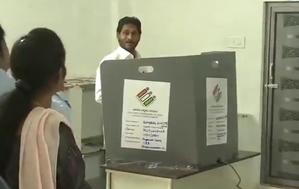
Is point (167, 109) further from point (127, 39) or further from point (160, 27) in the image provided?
point (160, 27)

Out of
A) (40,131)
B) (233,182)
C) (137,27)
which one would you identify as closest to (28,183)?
(40,131)

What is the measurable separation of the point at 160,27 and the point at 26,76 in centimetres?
307

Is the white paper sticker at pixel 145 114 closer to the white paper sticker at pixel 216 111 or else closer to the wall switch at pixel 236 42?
the white paper sticker at pixel 216 111

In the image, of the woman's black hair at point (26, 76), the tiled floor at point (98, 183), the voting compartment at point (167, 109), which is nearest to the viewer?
the woman's black hair at point (26, 76)

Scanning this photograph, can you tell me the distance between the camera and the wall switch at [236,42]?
4.17m

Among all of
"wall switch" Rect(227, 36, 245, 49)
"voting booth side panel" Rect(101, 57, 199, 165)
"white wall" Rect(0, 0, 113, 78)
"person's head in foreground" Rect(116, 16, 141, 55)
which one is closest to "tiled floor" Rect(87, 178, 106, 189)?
"white wall" Rect(0, 0, 113, 78)

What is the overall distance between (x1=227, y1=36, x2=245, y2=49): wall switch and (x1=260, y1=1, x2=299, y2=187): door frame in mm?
171

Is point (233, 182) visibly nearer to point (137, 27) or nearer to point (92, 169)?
point (137, 27)

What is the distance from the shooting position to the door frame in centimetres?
408

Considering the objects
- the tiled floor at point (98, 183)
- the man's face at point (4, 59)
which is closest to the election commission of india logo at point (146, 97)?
the man's face at point (4, 59)

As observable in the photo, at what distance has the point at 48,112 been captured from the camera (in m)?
1.59

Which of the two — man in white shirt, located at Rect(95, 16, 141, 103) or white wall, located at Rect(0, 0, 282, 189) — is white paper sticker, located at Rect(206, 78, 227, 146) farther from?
white wall, located at Rect(0, 0, 282, 189)

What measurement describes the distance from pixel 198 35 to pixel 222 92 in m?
1.77

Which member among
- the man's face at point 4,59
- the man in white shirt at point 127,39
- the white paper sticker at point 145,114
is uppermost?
the man in white shirt at point 127,39
